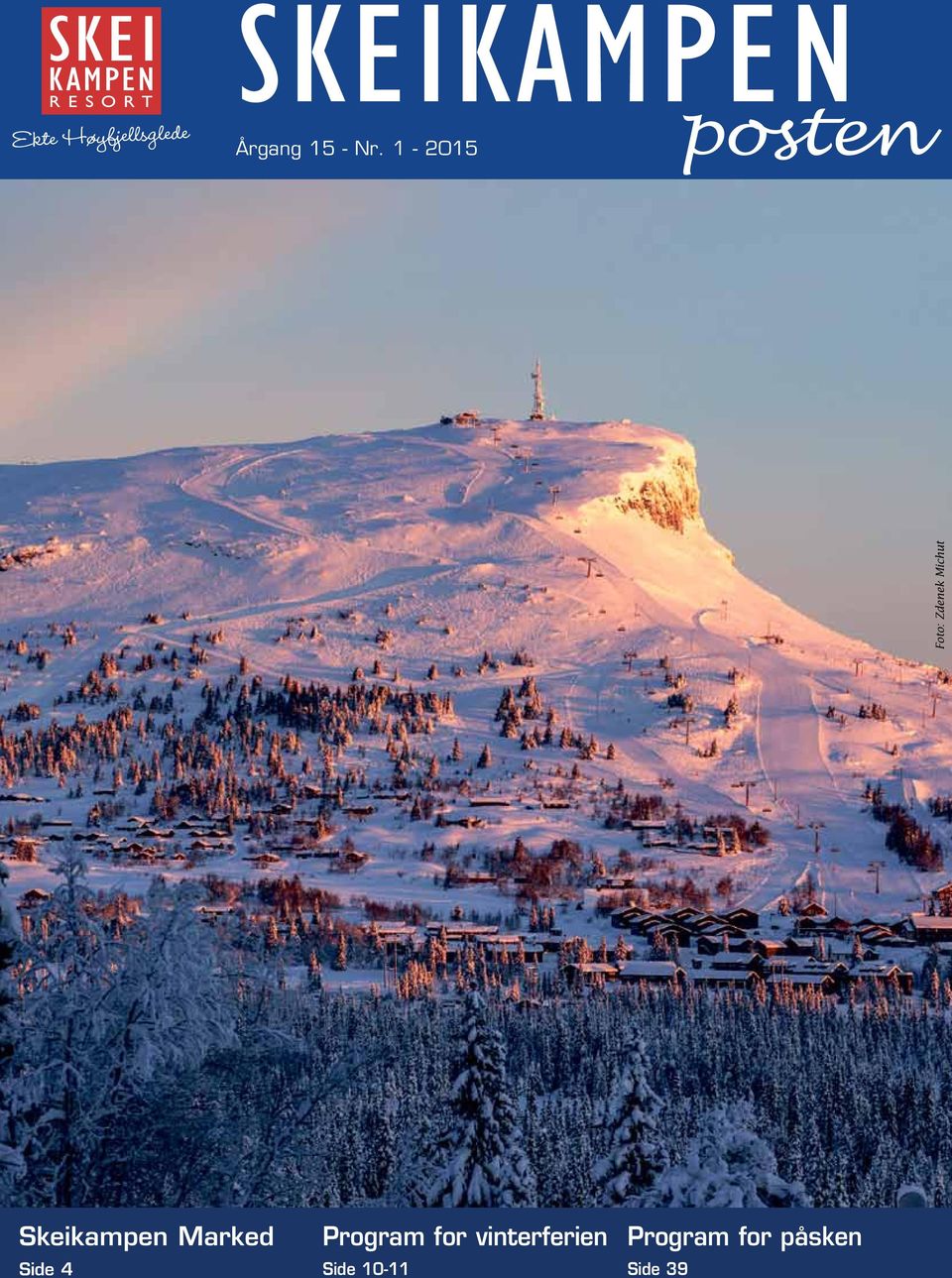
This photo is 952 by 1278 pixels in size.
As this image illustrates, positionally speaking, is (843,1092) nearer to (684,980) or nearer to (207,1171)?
(684,980)

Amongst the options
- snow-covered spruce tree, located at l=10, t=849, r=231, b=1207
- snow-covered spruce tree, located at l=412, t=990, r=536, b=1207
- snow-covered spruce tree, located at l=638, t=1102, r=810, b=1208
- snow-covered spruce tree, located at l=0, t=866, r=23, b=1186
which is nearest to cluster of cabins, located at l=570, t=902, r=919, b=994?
snow-covered spruce tree, located at l=412, t=990, r=536, b=1207

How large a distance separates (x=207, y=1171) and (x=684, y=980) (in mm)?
113319

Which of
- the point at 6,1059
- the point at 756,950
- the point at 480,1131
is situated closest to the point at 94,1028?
the point at 6,1059

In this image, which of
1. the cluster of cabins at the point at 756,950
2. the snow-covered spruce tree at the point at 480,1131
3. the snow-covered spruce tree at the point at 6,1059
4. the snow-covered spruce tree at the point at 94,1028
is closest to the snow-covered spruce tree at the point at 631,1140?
the snow-covered spruce tree at the point at 480,1131

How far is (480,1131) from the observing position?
55312 millimetres

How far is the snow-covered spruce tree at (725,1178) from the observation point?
45562mm

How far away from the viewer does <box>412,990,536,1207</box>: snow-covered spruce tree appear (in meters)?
55.1

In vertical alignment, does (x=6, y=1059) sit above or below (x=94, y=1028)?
below

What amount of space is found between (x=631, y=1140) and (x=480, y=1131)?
433cm

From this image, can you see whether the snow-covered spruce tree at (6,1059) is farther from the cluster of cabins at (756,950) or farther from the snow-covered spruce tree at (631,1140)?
the cluster of cabins at (756,950)

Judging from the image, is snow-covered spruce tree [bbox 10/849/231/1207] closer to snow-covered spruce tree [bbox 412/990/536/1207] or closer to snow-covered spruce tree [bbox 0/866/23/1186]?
snow-covered spruce tree [bbox 0/866/23/1186]

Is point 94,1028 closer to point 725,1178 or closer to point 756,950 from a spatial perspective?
point 725,1178

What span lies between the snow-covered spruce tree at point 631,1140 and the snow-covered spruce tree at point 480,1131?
2.45 metres

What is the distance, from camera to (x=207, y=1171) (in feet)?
136
